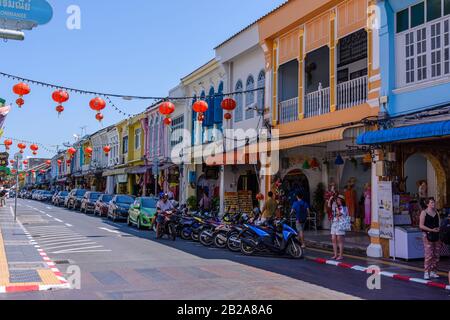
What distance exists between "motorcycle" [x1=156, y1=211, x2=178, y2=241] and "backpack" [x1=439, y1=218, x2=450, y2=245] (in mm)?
9686

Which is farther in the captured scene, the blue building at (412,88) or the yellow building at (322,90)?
the yellow building at (322,90)

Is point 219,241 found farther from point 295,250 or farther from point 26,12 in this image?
point 26,12

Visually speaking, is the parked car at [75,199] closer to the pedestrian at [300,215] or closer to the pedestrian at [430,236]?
the pedestrian at [300,215]

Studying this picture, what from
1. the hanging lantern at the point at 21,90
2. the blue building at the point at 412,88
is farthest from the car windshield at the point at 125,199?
the blue building at the point at 412,88

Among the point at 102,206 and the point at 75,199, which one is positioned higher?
the point at 75,199

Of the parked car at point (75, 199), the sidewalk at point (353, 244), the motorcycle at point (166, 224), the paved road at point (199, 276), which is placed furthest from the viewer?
the parked car at point (75, 199)

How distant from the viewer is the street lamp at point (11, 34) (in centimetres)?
1130

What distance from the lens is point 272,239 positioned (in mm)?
13836

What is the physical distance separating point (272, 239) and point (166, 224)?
5105 millimetres

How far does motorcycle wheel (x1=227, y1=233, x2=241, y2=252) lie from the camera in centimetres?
1461

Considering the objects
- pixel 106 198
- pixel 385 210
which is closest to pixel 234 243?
pixel 385 210

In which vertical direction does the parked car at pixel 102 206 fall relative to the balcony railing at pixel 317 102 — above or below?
below

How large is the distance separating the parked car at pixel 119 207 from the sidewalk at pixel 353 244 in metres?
11.1

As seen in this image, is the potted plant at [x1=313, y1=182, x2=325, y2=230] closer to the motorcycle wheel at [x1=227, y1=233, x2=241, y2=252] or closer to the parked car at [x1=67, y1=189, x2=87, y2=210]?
the motorcycle wheel at [x1=227, y1=233, x2=241, y2=252]
